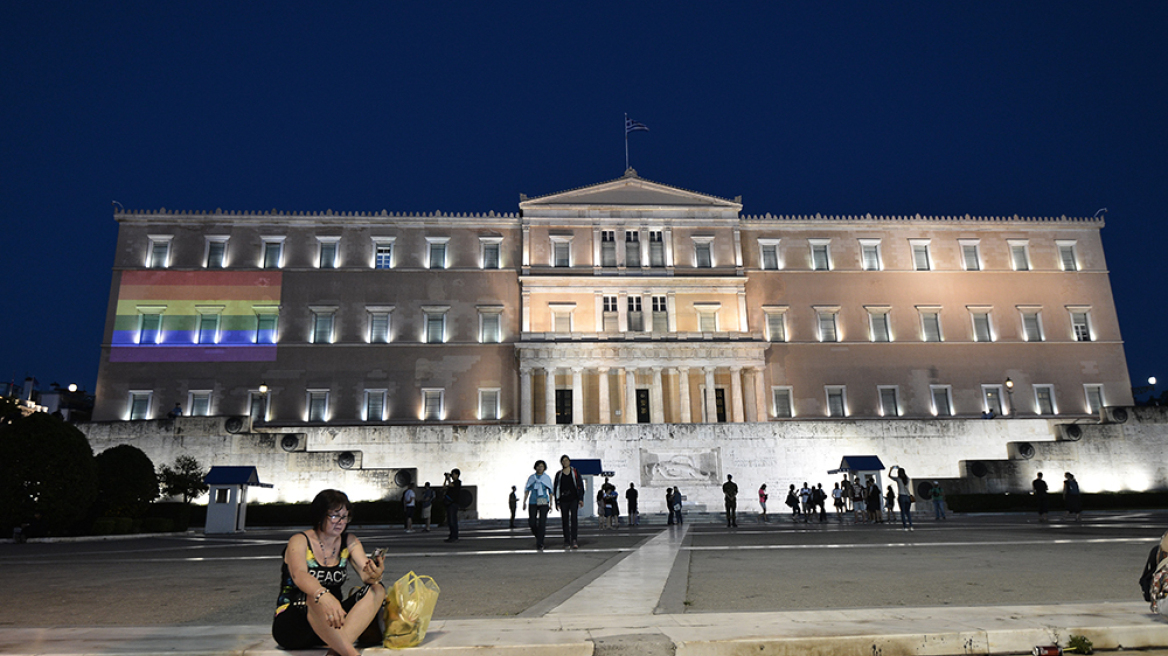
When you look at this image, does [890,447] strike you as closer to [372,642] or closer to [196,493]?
[196,493]

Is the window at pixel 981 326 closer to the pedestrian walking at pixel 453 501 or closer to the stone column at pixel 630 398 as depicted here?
the stone column at pixel 630 398

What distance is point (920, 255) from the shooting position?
49719 mm

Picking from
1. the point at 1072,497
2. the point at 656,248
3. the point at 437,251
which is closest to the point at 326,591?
the point at 1072,497

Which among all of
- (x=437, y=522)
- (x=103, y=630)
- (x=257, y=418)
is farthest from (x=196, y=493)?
(x=103, y=630)

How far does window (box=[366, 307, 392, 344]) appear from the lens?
45500 millimetres

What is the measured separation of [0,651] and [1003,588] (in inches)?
336

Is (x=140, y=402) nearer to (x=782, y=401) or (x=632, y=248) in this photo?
(x=632, y=248)

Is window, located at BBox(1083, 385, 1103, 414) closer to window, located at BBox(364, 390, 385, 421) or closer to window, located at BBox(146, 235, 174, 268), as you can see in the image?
window, located at BBox(364, 390, 385, 421)

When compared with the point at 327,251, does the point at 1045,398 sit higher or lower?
lower

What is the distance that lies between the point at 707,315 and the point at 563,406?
1064 cm

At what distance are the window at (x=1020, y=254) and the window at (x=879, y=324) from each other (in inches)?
390

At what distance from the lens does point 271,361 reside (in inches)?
1737

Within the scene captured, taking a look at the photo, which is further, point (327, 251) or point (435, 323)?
point (327, 251)

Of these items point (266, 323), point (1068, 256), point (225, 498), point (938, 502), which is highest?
point (1068, 256)
